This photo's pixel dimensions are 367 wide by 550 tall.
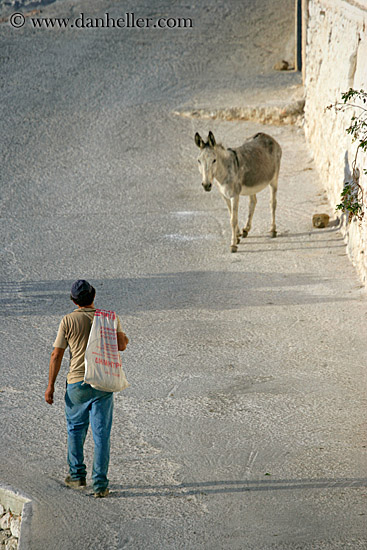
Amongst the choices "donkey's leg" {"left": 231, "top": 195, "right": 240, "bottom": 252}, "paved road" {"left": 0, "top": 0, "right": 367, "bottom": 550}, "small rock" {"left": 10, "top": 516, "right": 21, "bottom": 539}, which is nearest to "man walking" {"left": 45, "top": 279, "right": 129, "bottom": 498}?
"paved road" {"left": 0, "top": 0, "right": 367, "bottom": 550}

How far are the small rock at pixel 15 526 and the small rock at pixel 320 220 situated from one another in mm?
7703

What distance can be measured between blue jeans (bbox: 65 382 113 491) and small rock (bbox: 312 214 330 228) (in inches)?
286

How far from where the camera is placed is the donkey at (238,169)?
1064cm

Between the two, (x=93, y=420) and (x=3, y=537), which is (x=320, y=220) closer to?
(x=93, y=420)

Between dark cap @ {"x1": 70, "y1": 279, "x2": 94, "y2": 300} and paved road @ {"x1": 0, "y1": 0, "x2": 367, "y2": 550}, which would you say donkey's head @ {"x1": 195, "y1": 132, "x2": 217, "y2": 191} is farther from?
dark cap @ {"x1": 70, "y1": 279, "x2": 94, "y2": 300}

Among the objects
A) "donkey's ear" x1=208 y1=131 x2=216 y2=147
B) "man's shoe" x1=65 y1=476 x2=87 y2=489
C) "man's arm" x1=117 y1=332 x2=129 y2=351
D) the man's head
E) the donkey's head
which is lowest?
"man's shoe" x1=65 y1=476 x2=87 y2=489

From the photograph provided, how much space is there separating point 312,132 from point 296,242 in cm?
465

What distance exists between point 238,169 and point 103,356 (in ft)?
21.3

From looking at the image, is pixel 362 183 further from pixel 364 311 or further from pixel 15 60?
pixel 15 60

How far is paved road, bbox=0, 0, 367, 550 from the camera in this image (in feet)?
17.4

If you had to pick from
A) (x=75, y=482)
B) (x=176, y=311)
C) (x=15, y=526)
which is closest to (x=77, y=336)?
(x=75, y=482)

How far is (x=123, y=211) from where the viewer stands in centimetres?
1308

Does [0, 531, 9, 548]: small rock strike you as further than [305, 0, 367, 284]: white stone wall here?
No

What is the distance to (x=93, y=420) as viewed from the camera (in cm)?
521
